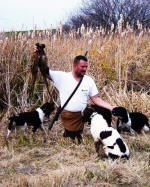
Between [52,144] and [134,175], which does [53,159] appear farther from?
[134,175]

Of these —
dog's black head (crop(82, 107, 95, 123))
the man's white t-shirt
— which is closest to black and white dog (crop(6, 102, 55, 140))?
the man's white t-shirt

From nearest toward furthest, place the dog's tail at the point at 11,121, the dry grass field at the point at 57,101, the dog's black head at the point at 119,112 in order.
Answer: the dry grass field at the point at 57,101
the dog's black head at the point at 119,112
the dog's tail at the point at 11,121

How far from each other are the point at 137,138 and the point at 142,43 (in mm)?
4228

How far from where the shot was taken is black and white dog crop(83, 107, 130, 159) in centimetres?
399

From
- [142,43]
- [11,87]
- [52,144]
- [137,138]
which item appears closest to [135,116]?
[137,138]

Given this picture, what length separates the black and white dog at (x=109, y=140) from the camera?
399 cm

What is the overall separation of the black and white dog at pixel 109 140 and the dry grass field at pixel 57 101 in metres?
0.11

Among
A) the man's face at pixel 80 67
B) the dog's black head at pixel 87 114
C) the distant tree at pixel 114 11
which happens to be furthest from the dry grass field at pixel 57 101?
the distant tree at pixel 114 11

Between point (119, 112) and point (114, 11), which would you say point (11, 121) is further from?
point (114, 11)

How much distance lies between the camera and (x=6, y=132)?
543 cm

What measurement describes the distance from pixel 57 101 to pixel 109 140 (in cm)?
242

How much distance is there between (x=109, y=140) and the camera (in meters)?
4.08

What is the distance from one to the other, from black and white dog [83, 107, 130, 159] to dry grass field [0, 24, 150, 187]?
107mm

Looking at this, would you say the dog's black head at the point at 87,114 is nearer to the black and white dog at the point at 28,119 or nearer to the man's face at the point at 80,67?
the man's face at the point at 80,67
